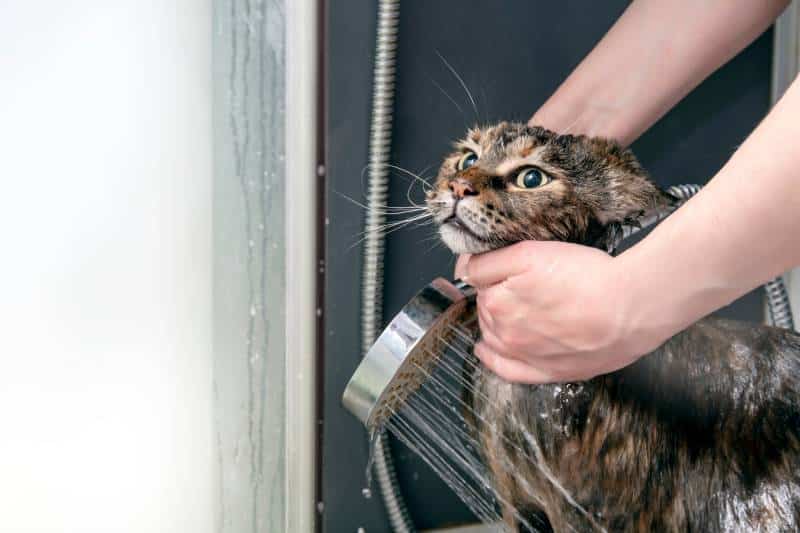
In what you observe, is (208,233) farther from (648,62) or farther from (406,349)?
(648,62)

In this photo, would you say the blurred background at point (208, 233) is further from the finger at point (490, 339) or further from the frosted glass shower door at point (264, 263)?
the finger at point (490, 339)

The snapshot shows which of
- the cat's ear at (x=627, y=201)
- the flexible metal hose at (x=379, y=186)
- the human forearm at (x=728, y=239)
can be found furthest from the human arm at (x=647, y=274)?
the flexible metal hose at (x=379, y=186)

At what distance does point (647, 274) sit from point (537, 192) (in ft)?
0.49

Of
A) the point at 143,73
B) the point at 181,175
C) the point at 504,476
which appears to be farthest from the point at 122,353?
the point at 504,476

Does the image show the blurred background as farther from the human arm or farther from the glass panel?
the human arm

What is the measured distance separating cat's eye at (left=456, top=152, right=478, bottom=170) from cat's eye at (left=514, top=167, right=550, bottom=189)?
8 centimetres

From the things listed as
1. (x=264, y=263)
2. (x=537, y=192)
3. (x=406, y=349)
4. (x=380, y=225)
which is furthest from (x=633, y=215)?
(x=264, y=263)

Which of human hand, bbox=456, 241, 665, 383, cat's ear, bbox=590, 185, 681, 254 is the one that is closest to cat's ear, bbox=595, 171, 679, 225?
cat's ear, bbox=590, 185, 681, 254

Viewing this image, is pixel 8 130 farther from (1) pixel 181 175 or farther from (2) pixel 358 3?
(2) pixel 358 3

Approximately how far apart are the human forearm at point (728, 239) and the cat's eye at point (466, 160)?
0.23 meters

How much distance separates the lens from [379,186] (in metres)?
1.07

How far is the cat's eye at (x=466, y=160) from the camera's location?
871 mm

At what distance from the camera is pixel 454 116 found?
1.12m

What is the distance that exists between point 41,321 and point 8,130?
0.23 meters
